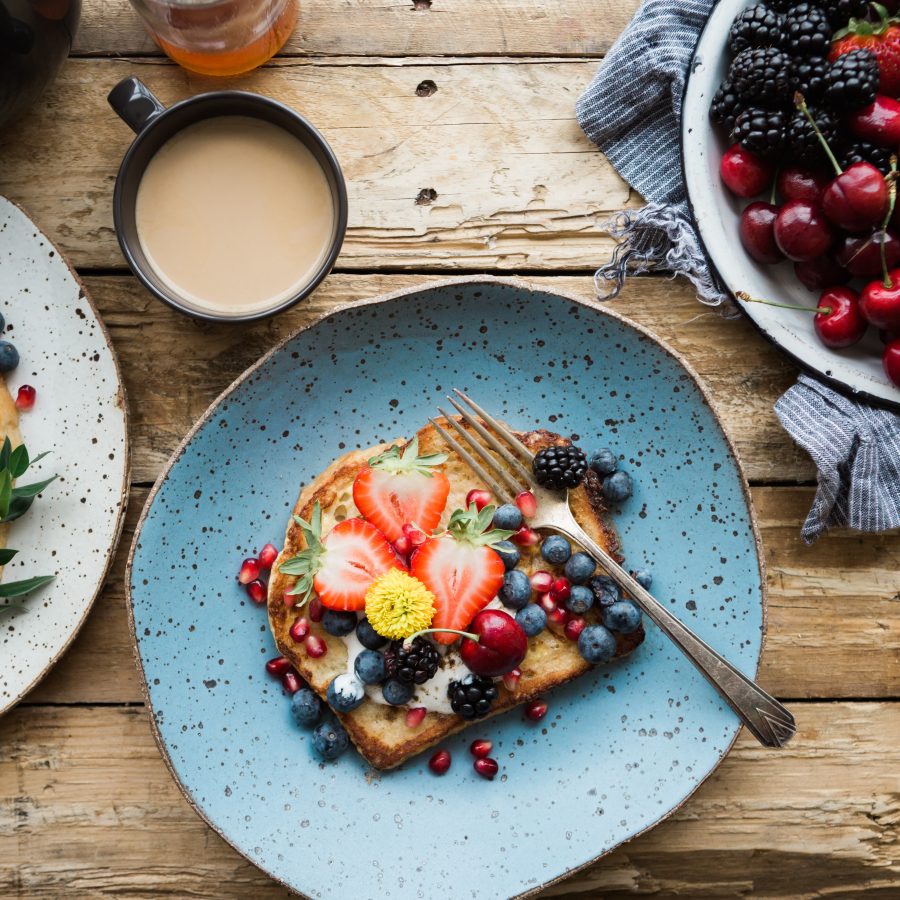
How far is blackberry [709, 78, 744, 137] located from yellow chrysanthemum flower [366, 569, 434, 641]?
0.95 metres

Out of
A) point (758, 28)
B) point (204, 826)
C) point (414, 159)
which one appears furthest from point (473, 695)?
point (758, 28)

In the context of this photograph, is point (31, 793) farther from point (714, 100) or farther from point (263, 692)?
point (714, 100)

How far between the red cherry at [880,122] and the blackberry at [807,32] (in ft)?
0.39

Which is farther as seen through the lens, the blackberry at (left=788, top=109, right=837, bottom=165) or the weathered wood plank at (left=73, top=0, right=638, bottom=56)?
the weathered wood plank at (left=73, top=0, right=638, bottom=56)

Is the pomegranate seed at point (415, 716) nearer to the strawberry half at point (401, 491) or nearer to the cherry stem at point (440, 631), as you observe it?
the cherry stem at point (440, 631)

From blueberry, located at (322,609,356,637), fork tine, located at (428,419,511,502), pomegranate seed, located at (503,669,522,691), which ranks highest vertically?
fork tine, located at (428,419,511,502)

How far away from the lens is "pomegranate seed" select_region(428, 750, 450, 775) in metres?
1.56

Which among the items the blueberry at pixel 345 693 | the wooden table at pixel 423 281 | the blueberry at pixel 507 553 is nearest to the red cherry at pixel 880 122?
the wooden table at pixel 423 281

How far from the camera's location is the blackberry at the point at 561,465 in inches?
57.7

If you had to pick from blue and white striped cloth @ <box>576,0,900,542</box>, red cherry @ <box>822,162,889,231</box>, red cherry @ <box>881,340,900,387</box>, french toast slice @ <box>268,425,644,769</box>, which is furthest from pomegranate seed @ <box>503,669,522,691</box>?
red cherry @ <box>822,162,889,231</box>

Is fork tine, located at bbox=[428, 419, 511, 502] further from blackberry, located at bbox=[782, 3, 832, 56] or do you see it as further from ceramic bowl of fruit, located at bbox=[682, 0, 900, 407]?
blackberry, located at bbox=[782, 3, 832, 56]

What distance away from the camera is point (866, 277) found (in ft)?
5.13

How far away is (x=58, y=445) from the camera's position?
159cm

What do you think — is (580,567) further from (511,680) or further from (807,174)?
(807,174)
